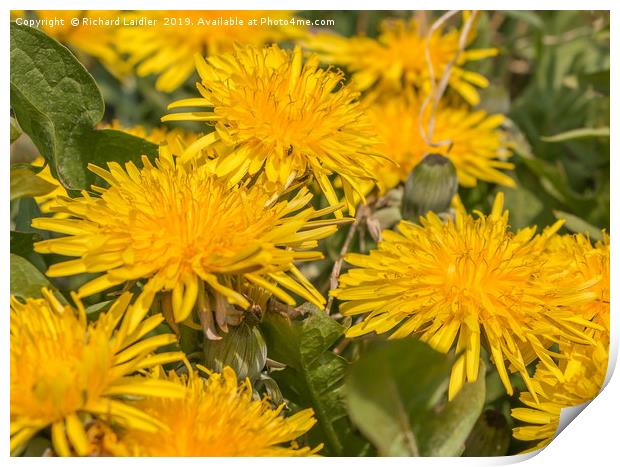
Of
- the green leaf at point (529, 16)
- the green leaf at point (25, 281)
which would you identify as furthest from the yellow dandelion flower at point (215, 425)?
the green leaf at point (529, 16)

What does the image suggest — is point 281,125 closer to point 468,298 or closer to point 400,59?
point 468,298

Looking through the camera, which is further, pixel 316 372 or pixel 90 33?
pixel 90 33

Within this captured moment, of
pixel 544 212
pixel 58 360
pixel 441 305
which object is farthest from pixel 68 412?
→ pixel 544 212

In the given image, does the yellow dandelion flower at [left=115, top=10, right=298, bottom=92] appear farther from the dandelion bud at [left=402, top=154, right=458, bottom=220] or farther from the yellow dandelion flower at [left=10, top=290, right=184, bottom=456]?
the yellow dandelion flower at [left=10, top=290, right=184, bottom=456]

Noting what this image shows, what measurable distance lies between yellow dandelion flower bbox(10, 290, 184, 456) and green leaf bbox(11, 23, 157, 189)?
0.15 meters

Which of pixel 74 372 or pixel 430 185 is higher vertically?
pixel 430 185

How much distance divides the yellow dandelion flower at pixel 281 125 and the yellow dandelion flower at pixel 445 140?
174 millimetres

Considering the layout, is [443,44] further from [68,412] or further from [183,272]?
[68,412]

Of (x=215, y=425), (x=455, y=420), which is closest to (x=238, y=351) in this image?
(x=215, y=425)

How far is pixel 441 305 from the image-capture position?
0.64 meters

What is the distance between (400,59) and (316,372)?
1.49 ft

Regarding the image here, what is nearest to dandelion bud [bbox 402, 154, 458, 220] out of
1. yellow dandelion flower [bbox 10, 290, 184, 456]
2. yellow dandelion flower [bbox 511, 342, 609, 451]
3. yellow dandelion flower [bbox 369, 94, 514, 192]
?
yellow dandelion flower [bbox 369, 94, 514, 192]

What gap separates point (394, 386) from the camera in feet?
1.83

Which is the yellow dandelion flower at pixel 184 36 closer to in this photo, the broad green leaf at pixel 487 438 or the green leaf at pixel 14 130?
the green leaf at pixel 14 130
